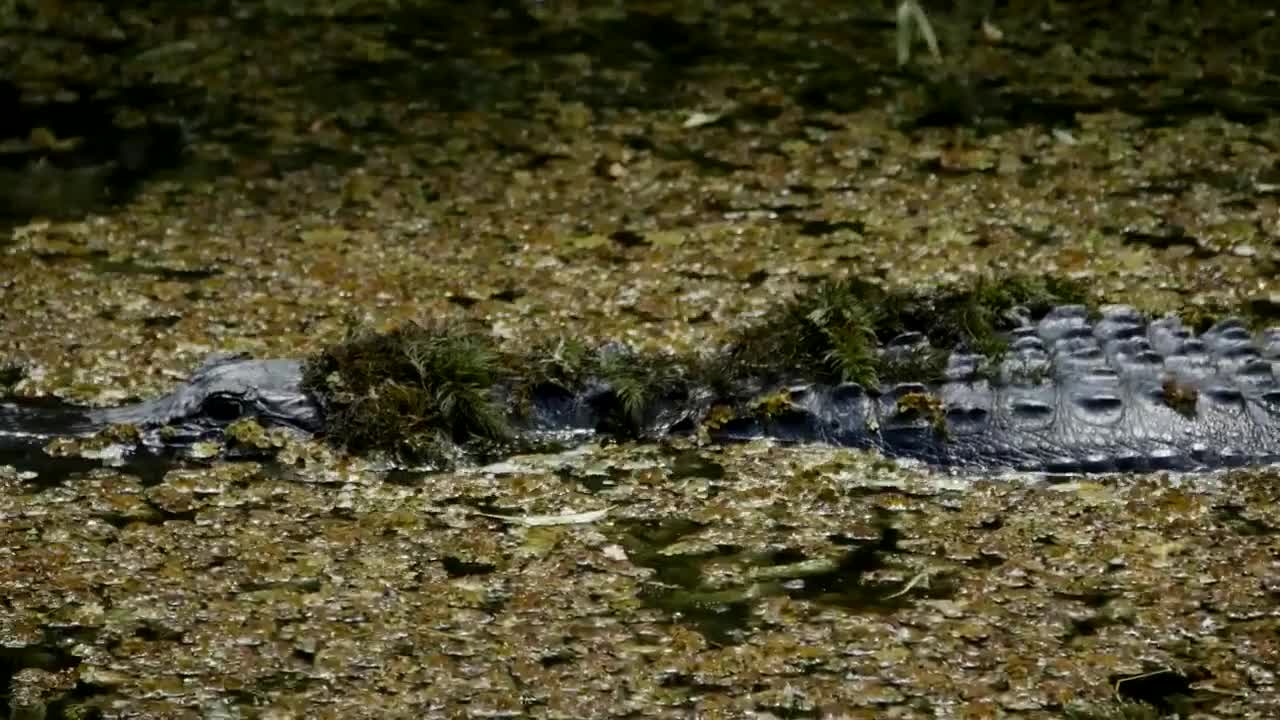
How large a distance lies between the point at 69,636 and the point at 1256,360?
2532 millimetres

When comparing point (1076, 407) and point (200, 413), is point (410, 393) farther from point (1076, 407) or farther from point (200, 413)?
point (1076, 407)

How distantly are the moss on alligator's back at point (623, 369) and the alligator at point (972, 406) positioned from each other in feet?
0.03

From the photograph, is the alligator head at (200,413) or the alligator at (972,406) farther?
the alligator head at (200,413)

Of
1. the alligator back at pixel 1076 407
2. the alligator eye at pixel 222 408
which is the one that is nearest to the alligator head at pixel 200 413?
the alligator eye at pixel 222 408

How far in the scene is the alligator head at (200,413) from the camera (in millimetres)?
4504

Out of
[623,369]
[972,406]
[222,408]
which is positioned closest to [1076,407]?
[972,406]

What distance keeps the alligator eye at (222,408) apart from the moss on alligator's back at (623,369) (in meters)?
0.18

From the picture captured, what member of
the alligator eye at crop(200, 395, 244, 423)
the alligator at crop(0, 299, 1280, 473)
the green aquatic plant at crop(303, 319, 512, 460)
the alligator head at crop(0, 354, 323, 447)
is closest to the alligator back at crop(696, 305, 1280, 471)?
the alligator at crop(0, 299, 1280, 473)

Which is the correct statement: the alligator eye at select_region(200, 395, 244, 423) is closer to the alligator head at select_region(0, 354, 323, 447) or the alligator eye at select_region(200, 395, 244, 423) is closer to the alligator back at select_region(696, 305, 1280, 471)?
the alligator head at select_region(0, 354, 323, 447)

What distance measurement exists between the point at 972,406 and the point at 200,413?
1682 mm

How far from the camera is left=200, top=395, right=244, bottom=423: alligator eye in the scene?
452 centimetres

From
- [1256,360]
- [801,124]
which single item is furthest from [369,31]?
[1256,360]

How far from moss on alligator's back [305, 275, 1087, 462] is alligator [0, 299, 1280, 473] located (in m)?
0.01

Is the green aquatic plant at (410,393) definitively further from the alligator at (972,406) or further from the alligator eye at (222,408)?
the alligator eye at (222,408)
